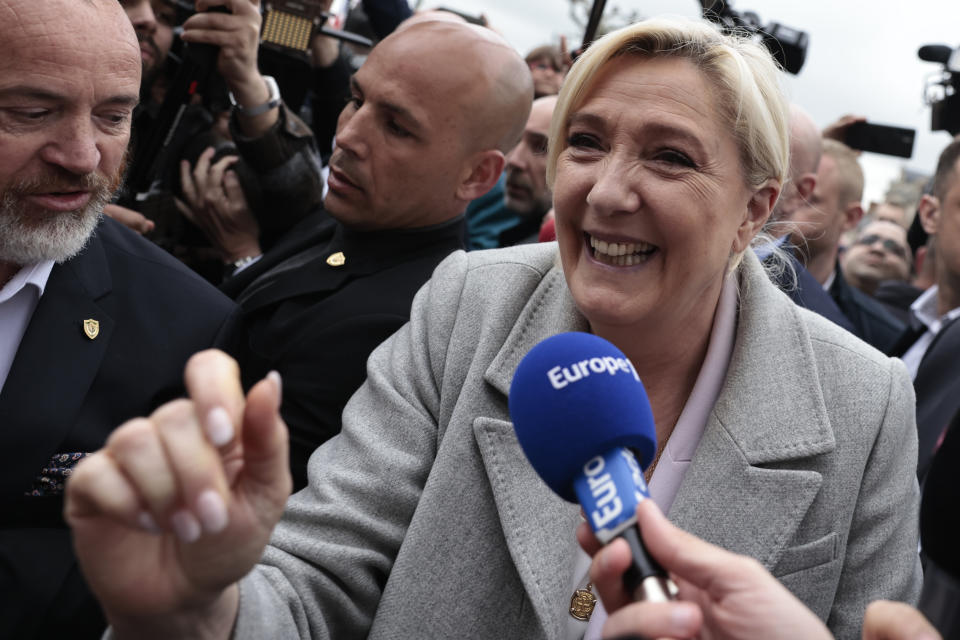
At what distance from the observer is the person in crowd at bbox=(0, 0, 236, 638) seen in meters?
2.05

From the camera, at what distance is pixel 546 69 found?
634cm

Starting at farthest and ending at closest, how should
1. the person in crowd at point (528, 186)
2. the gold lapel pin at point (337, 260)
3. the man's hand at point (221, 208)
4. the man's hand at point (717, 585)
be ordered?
1. the person in crowd at point (528, 186)
2. the man's hand at point (221, 208)
3. the gold lapel pin at point (337, 260)
4. the man's hand at point (717, 585)

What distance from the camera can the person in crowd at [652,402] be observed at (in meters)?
1.99

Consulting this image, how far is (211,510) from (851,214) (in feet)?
16.2

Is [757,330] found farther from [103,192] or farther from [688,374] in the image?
[103,192]

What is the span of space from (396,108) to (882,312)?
3.23 metres

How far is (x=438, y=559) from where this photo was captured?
200 centimetres

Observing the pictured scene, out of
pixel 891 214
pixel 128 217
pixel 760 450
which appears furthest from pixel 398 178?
pixel 891 214

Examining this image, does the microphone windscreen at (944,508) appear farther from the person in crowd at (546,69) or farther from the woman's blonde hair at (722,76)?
the person in crowd at (546,69)

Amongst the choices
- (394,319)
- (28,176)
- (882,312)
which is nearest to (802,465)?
(394,319)

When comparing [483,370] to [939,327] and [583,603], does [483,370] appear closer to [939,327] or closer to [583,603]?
[583,603]

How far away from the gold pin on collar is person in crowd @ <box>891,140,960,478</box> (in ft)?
4.88

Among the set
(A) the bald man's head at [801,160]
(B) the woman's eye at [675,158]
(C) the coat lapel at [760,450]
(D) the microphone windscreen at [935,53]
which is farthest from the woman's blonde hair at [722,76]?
(D) the microphone windscreen at [935,53]

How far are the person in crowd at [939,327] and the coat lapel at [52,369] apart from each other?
2488 mm
